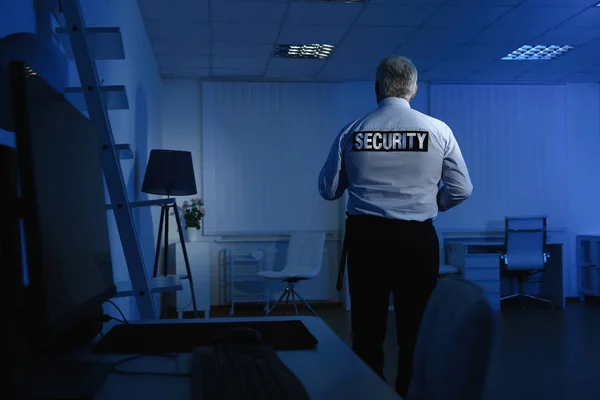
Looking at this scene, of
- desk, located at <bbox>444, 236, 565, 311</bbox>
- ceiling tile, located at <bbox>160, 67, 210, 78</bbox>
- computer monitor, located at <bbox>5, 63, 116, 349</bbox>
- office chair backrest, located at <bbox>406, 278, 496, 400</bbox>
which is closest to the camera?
computer monitor, located at <bbox>5, 63, 116, 349</bbox>

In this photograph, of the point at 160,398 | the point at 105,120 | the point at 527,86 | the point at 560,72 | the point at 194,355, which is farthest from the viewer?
the point at 527,86

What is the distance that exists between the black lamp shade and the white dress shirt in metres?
2.93

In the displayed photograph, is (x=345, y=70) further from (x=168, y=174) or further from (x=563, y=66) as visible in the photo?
(x=168, y=174)

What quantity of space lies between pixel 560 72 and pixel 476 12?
9.53 feet

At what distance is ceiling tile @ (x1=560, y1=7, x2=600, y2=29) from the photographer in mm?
5465

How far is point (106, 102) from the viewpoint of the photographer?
2.46 metres

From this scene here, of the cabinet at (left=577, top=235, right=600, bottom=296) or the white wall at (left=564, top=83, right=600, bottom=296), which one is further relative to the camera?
the white wall at (left=564, top=83, right=600, bottom=296)

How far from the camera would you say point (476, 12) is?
5441mm

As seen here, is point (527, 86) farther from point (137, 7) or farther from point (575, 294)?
point (137, 7)

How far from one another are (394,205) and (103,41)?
49.8 inches

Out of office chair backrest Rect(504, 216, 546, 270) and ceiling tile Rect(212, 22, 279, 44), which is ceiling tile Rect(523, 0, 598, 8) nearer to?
ceiling tile Rect(212, 22, 279, 44)

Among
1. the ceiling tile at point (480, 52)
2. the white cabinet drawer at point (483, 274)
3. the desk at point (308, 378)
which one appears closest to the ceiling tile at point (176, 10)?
the ceiling tile at point (480, 52)

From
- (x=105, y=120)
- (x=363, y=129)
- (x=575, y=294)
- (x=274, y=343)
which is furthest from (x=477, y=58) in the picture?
(x=274, y=343)

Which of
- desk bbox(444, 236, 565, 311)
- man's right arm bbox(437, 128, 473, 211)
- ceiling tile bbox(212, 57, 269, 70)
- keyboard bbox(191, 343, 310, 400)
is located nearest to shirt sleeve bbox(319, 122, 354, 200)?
man's right arm bbox(437, 128, 473, 211)
